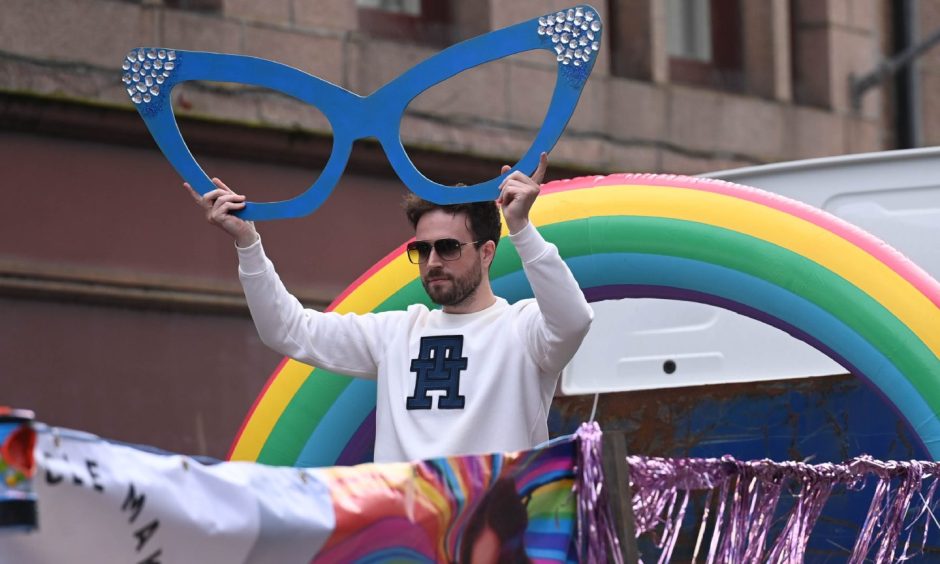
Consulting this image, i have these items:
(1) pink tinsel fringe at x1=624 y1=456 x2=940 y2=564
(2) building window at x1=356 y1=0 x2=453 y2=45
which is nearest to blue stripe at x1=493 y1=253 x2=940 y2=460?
(1) pink tinsel fringe at x1=624 y1=456 x2=940 y2=564

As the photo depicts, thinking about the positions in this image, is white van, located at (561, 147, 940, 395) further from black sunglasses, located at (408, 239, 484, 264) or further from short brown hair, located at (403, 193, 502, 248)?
black sunglasses, located at (408, 239, 484, 264)

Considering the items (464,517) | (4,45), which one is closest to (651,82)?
(4,45)

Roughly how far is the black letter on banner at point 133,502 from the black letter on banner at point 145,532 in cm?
2

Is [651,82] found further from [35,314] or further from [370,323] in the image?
[370,323]

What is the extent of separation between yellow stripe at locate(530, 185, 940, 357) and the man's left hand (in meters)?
1.36

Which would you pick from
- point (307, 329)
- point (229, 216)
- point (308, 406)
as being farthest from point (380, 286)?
point (229, 216)

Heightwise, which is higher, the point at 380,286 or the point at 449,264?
the point at 380,286

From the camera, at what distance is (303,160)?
11.0 meters

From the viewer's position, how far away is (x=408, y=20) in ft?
39.8

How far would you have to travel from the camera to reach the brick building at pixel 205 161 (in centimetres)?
995

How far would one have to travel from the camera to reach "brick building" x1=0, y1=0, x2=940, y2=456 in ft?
32.7

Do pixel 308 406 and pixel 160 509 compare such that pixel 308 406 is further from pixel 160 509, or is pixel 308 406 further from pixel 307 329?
pixel 160 509

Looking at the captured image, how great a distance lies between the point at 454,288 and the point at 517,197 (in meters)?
0.40

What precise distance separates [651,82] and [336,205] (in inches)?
121
